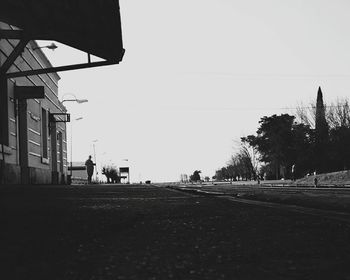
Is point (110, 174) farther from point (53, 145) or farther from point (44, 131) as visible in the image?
point (44, 131)

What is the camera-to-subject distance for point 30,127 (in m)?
28.1

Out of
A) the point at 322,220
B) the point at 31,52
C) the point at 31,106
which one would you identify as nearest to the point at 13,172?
the point at 31,106

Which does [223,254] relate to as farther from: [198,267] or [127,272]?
[127,272]

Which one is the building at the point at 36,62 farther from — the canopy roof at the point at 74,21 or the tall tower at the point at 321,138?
the tall tower at the point at 321,138

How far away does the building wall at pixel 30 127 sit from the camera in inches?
842

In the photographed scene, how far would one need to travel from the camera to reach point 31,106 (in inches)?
1150

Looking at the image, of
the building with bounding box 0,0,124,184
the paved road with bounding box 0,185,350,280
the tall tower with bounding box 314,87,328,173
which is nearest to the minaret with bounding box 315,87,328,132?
the tall tower with bounding box 314,87,328,173

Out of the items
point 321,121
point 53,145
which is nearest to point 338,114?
point 321,121

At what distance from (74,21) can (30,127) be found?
18622mm

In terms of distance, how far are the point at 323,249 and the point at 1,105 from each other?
69.6 feet

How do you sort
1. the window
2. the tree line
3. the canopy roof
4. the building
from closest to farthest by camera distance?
the canopy roof → the building → the window → the tree line

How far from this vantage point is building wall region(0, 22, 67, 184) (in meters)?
21.4

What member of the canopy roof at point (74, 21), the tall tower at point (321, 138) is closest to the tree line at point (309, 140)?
the tall tower at point (321, 138)

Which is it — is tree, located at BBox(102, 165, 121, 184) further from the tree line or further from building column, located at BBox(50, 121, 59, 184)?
building column, located at BBox(50, 121, 59, 184)
